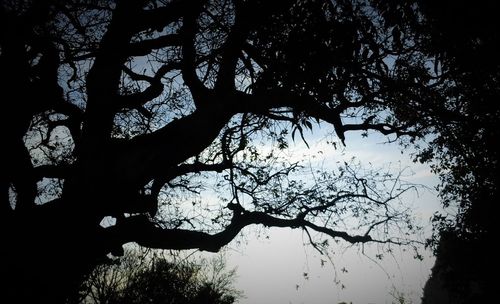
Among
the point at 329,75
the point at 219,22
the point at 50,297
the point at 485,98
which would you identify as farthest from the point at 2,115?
the point at 485,98

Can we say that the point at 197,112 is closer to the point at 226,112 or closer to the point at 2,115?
the point at 226,112

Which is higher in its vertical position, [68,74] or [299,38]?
[68,74]

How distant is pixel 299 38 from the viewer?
306 cm

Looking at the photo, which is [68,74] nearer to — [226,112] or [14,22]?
[14,22]

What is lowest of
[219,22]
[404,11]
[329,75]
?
[329,75]

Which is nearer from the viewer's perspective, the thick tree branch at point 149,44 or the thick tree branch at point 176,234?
the thick tree branch at point 176,234

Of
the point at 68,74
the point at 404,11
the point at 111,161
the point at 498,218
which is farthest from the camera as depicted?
the point at 498,218

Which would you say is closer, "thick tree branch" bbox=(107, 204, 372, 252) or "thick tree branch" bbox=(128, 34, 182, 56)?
"thick tree branch" bbox=(107, 204, 372, 252)

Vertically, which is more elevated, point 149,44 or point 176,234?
point 149,44

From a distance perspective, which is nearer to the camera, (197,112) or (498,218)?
(197,112)

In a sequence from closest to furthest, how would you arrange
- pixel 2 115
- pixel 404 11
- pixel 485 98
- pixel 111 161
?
pixel 404 11 → pixel 2 115 → pixel 111 161 → pixel 485 98

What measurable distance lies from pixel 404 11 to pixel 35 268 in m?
4.70

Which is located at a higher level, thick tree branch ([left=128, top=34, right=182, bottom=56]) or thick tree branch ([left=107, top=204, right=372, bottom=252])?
thick tree branch ([left=128, top=34, right=182, bottom=56])

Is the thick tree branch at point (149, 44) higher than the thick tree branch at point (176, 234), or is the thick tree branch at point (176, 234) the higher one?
the thick tree branch at point (149, 44)
